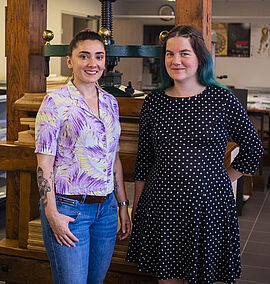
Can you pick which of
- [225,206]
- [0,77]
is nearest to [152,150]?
[225,206]

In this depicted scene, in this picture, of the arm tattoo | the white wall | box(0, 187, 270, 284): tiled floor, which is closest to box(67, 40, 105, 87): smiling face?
the arm tattoo

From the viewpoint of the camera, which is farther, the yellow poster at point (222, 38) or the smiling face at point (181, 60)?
the yellow poster at point (222, 38)

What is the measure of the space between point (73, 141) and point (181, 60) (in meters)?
0.53

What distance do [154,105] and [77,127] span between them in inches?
14.8

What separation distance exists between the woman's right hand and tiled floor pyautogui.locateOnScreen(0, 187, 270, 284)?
2.11 meters

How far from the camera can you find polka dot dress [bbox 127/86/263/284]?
2.06 metres

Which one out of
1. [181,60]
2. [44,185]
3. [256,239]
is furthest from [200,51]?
[256,239]

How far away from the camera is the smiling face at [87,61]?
6.40 ft

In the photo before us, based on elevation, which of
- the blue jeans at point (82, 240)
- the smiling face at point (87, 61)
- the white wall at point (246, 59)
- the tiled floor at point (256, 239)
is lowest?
the tiled floor at point (256, 239)

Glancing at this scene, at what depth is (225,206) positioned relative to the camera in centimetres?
210

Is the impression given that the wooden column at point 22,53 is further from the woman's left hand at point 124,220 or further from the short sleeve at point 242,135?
the short sleeve at point 242,135

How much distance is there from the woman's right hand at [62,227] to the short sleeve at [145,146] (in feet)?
1.42

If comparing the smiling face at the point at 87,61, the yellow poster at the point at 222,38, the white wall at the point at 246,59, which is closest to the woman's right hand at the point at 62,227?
the smiling face at the point at 87,61

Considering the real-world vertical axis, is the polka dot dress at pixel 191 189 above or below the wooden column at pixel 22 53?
below
